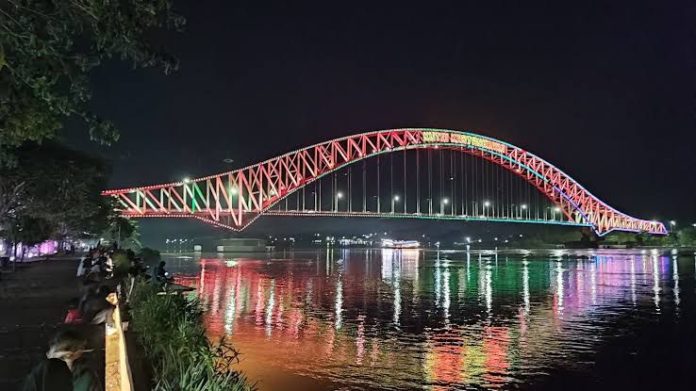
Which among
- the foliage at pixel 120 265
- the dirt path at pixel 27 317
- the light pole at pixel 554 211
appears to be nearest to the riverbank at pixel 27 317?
the dirt path at pixel 27 317

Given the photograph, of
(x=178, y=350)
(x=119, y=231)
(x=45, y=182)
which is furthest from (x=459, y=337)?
(x=119, y=231)

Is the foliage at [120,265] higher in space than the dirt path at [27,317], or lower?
higher

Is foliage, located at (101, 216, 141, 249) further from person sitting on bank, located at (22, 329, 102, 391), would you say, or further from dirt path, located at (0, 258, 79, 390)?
person sitting on bank, located at (22, 329, 102, 391)

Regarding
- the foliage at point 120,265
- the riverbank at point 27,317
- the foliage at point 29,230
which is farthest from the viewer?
the foliage at point 29,230

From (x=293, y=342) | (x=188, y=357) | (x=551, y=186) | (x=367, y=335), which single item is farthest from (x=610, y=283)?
(x=551, y=186)

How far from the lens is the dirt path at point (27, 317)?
9.17 metres

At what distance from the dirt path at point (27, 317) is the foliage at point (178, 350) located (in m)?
1.53

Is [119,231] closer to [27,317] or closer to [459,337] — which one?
[27,317]

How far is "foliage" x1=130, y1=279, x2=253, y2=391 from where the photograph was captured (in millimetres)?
6812

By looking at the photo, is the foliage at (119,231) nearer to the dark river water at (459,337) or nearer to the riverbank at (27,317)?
the riverbank at (27,317)

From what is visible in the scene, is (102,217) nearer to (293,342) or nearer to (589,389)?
(293,342)

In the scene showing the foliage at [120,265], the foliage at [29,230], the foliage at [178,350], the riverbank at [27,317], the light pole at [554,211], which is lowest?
the riverbank at [27,317]

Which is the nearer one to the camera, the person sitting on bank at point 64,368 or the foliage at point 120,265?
the person sitting on bank at point 64,368

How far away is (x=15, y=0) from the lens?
498 cm
